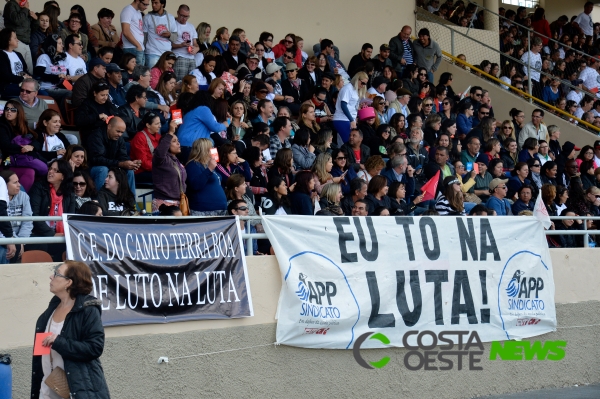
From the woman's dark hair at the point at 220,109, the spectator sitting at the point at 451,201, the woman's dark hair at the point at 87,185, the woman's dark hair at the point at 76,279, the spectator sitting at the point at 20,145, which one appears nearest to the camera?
the woman's dark hair at the point at 76,279

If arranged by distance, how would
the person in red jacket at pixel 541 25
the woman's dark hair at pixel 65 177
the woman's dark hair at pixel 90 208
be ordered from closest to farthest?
the woman's dark hair at pixel 90 208 < the woman's dark hair at pixel 65 177 < the person in red jacket at pixel 541 25

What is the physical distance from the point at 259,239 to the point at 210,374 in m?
1.76

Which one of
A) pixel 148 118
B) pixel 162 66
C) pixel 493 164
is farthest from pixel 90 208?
pixel 493 164

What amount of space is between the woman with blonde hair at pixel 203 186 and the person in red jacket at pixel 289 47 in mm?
Result: 7201

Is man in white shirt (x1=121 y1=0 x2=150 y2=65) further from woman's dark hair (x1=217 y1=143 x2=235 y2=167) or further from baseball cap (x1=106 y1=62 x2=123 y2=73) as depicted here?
woman's dark hair (x1=217 y1=143 x2=235 y2=167)

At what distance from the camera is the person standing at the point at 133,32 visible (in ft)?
45.3

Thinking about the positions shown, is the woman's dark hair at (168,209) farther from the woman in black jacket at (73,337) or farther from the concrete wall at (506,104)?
the concrete wall at (506,104)

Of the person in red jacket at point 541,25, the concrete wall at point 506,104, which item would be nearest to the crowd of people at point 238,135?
the concrete wall at point 506,104

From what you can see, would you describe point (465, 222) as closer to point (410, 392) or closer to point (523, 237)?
point (523, 237)

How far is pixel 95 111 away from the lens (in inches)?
416

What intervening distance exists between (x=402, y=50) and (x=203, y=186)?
1021 cm

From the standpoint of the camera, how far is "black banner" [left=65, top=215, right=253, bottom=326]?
7.05 m

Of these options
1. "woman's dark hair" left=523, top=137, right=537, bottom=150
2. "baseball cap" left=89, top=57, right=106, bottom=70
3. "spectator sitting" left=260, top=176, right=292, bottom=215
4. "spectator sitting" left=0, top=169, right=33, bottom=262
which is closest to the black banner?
"spectator sitting" left=0, top=169, right=33, bottom=262

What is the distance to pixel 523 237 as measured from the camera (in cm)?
1038
